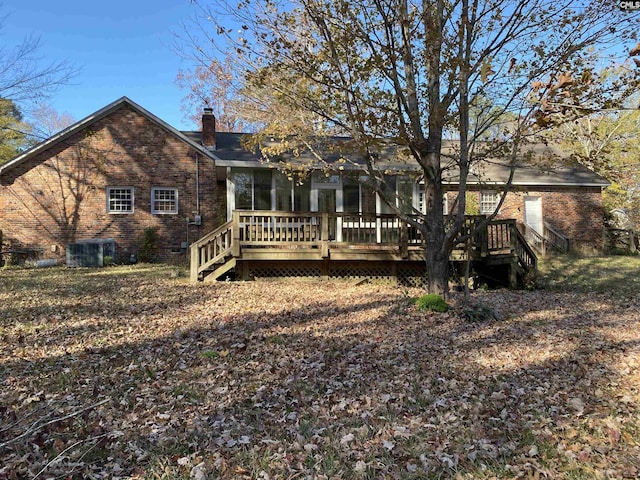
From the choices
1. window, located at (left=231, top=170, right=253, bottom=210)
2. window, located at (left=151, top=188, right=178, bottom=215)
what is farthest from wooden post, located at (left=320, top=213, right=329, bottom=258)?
window, located at (left=151, top=188, right=178, bottom=215)

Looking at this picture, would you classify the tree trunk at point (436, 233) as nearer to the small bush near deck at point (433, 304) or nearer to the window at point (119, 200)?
the small bush near deck at point (433, 304)

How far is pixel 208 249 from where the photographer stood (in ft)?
35.4

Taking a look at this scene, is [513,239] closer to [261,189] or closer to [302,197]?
[302,197]

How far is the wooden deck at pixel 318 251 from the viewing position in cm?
1077

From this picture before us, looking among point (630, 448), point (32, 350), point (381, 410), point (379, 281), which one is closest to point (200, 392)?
point (381, 410)

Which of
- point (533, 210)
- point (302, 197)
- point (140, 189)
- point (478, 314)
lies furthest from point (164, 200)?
point (533, 210)

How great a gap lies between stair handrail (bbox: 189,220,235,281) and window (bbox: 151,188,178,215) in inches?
197

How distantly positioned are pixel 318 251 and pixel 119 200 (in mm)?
8323

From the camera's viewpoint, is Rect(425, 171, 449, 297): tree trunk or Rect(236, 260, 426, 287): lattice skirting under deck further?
Rect(236, 260, 426, 287): lattice skirting under deck

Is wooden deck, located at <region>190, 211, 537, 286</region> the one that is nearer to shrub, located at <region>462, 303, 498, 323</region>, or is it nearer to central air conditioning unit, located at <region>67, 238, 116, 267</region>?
shrub, located at <region>462, 303, 498, 323</region>

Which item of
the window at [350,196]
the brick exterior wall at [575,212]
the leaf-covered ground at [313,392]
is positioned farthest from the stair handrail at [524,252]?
the brick exterior wall at [575,212]

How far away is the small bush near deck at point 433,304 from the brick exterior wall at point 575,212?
1238cm

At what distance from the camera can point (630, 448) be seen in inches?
123

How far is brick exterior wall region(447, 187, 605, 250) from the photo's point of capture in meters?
18.5
